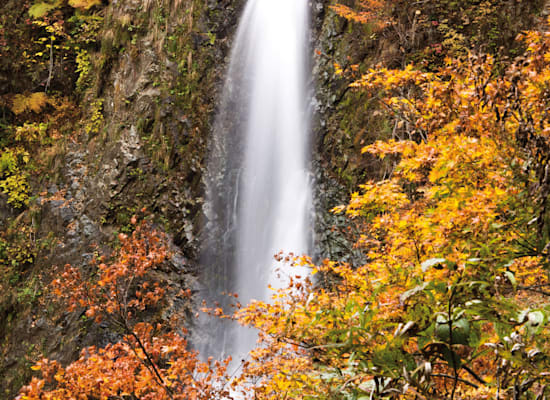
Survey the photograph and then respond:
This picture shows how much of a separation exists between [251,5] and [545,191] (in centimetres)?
1205

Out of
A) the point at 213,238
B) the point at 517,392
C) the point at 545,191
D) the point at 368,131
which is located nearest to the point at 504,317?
the point at 517,392

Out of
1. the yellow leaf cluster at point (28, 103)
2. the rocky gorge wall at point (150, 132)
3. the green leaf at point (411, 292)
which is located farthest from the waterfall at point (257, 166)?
the green leaf at point (411, 292)

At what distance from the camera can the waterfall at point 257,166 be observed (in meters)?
9.59

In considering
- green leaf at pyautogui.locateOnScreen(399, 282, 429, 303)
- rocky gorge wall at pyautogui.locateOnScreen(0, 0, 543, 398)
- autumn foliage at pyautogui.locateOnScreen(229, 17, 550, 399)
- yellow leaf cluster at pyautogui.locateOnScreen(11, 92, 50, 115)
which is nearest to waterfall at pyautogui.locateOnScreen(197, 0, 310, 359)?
rocky gorge wall at pyautogui.locateOnScreen(0, 0, 543, 398)

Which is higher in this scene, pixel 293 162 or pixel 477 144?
pixel 293 162

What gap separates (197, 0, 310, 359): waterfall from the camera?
9.59 metres

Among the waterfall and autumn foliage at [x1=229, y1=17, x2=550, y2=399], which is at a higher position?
the waterfall

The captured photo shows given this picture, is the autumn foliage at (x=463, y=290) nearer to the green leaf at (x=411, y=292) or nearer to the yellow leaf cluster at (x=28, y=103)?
the green leaf at (x=411, y=292)

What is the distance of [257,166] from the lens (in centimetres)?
1047

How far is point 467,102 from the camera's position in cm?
275

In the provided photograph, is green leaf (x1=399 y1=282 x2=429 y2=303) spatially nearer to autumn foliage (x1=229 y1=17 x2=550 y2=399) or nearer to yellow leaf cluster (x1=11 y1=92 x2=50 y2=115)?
autumn foliage (x1=229 y1=17 x2=550 y2=399)

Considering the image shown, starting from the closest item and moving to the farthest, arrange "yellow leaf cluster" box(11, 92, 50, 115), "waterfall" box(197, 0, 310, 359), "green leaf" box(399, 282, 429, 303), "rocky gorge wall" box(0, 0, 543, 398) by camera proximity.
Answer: "green leaf" box(399, 282, 429, 303) → "rocky gorge wall" box(0, 0, 543, 398) → "waterfall" box(197, 0, 310, 359) → "yellow leaf cluster" box(11, 92, 50, 115)

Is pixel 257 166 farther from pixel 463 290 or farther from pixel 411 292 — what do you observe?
pixel 411 292

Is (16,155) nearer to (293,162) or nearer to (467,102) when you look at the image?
(293,162)
